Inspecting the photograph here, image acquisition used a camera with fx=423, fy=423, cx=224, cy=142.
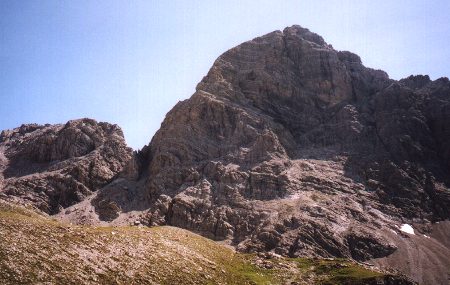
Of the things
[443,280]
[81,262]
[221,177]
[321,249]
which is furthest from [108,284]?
[221,177]

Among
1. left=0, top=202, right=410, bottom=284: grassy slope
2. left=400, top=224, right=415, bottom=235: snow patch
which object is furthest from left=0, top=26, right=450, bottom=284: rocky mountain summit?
left=0, top=202, right=410, bottom=284: grassy slope

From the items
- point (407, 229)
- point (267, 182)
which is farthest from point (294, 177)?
point (407, 229)

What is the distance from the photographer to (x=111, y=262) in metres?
47.0

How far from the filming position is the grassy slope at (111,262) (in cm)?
3869

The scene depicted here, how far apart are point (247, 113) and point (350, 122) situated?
161 ft

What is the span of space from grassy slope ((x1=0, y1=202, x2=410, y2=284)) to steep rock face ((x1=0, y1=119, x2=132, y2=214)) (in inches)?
4171

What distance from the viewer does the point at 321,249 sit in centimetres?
12194

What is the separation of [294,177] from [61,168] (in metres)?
98.7

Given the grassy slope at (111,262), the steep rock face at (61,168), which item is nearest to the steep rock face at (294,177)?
the steep rock face at (61,168)

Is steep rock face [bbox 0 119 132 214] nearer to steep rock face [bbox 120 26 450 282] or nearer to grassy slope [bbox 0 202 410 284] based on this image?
steep rock face [bbox 120 26 450 282]

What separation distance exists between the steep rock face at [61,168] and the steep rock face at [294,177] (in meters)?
16.6

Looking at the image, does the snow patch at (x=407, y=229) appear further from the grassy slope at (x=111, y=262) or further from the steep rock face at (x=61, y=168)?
the steep rock face at (x=61, y=168)

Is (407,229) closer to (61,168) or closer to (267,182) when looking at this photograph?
(267,182)

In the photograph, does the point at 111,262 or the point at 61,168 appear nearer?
the point at 111,262
